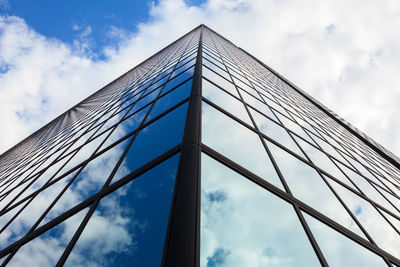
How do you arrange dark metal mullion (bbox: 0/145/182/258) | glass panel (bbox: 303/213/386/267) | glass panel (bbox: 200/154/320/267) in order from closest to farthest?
glass panel (bbox: 200/154/320/267), glass panel (bbox: 303/213/386/267), dark metal mullion (bbox: 0/145/182/258)

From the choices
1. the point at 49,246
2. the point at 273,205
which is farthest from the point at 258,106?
the point at 49,246

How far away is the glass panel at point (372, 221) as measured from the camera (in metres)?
5.18

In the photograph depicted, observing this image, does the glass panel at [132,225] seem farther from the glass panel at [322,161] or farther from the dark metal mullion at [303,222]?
the glass panel at [322,161]

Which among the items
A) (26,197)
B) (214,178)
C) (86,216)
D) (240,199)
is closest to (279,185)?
(240,199)

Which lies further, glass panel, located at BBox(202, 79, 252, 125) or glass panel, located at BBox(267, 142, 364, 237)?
glass panel, located at BBox(202, 79, 252, 125)

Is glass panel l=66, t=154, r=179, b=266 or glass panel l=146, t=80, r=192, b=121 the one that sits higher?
glass panel l=146, t=80, r=192, b=121

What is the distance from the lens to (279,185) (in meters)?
4.66

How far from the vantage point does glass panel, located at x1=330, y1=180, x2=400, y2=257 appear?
5180 mm

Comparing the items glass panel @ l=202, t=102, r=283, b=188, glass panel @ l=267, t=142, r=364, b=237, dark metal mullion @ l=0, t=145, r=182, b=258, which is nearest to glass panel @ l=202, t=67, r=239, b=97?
glass panel @ l=202, t=102, r=283, b=188

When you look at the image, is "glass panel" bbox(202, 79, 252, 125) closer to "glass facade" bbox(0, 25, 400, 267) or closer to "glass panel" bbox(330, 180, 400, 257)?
"glass facade" bbox(0, 25, 400, 267)

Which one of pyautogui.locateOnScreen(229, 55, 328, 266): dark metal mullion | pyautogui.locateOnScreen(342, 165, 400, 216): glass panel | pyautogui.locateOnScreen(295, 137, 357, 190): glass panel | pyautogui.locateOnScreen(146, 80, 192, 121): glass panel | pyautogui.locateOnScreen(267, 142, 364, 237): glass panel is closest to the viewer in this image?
pyautogui.locateOnScreen(229, 55, 328, 266): dark metal mullion

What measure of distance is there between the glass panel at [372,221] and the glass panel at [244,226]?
8.38 feet

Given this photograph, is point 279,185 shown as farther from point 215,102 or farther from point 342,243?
point 215,102

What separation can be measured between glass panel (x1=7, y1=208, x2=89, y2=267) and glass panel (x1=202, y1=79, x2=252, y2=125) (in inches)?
152
